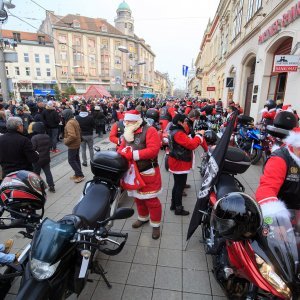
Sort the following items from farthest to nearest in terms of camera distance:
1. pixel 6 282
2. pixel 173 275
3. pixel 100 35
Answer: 1. pixel 100 35
2. pixel 173 275
3. pixel 6 282

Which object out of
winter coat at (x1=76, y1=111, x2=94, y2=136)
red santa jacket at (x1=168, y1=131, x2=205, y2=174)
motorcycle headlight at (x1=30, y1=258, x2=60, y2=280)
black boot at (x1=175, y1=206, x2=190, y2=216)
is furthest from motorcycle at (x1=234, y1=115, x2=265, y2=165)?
motorcycle headlight at (x1=30, y1=258, x2=60, y2=280)

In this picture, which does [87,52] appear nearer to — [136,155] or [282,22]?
[282,22]

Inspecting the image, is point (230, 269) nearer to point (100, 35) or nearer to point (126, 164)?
point (126, 164)

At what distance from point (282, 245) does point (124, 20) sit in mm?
70884

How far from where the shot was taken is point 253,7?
464 inches

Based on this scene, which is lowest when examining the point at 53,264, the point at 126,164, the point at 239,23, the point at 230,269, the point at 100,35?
the point at 230,269

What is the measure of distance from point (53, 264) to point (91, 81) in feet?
186

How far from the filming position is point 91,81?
5394cm

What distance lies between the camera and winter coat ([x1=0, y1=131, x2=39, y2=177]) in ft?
12.2

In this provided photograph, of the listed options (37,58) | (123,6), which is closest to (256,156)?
(37,58)

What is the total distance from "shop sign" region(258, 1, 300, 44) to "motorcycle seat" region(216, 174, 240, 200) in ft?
21.2

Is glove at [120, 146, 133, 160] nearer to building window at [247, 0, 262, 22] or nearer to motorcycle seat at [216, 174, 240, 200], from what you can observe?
motorcycle seat at [216, 174, 240, 200]

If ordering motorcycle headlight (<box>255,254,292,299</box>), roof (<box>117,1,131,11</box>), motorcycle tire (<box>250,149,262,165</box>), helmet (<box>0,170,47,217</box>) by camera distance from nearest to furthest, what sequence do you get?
motorcycle headlight (<box>255,254,292,299</box>)
helmet (<box>0,170,47,217</box>)
motorcycle tire (<box>250,149,262,165</box>)
roof (<box>117,1,131,11</box>)

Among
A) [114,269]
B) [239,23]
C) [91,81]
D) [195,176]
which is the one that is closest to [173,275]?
[114,269]
